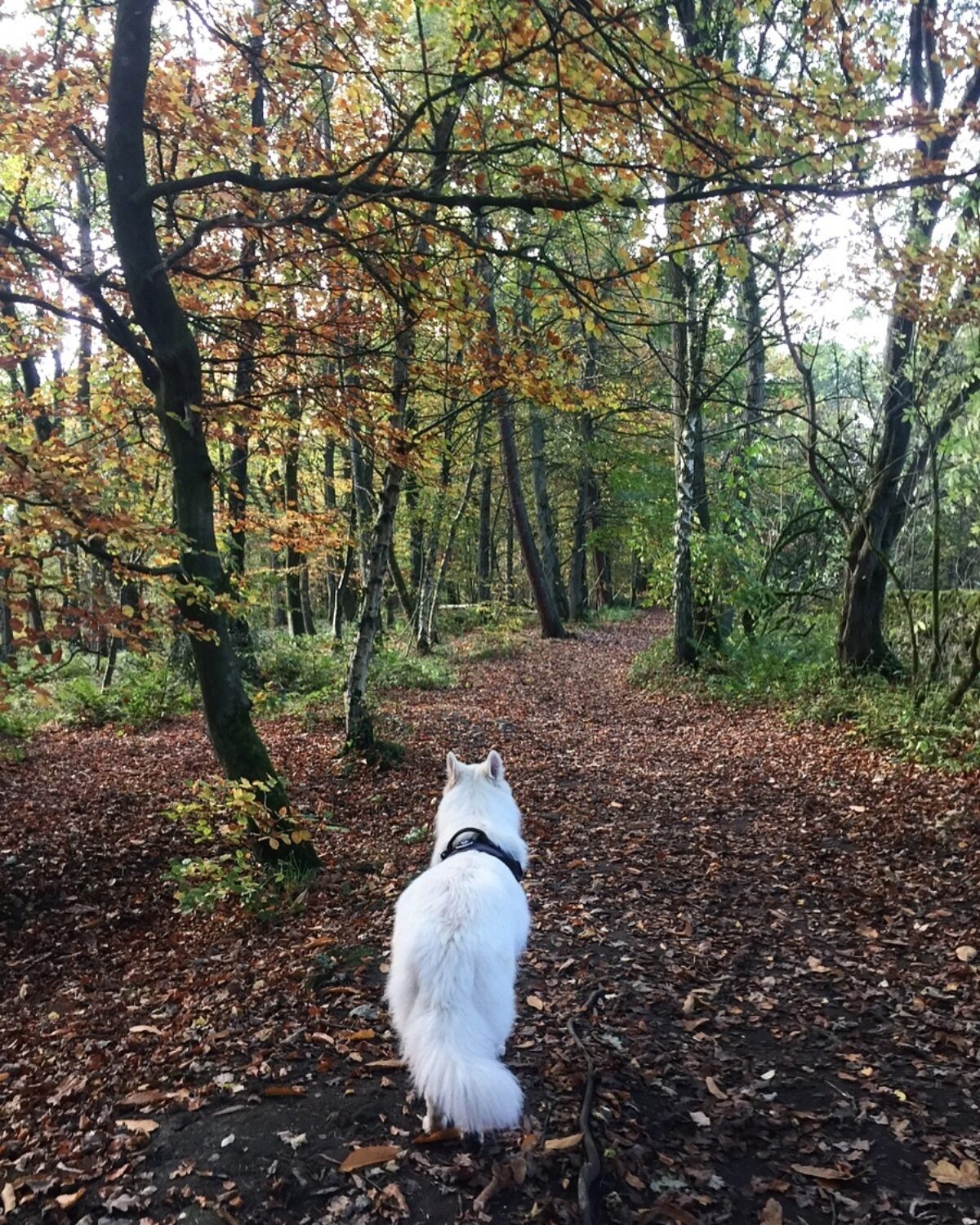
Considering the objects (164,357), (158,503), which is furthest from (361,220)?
(158,503)

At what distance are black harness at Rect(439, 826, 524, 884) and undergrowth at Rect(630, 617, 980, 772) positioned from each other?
6.50 meters

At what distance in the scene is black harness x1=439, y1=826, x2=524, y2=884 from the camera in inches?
172

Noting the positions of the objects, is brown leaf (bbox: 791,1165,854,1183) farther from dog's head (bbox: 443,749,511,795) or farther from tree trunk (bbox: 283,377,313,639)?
tree trunk (bbox: 283,377,313,639)

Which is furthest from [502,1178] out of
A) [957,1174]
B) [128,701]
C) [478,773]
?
[128,701]

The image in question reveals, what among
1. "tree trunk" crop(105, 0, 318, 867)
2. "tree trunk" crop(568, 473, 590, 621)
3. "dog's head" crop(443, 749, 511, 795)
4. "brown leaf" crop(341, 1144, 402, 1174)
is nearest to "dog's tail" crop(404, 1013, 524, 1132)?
"brown leaf" crop(341, 1144, 402, 1174)

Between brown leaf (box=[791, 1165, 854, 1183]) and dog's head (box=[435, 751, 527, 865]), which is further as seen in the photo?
dog's head (box=[435, 751, 527, 865])

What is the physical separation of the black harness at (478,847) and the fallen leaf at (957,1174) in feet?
7.66

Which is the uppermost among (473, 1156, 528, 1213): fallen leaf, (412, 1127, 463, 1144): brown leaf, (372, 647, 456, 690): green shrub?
(372, 647, 456, 690): green shrub

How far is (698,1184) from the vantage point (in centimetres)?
348

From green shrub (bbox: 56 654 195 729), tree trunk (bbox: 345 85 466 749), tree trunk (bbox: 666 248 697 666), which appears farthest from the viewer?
tree trunk (bbox: 666 248 697 666)

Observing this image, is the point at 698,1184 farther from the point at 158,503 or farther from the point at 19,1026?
the point at 158,503

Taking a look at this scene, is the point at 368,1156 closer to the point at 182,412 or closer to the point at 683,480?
the point at 182,412

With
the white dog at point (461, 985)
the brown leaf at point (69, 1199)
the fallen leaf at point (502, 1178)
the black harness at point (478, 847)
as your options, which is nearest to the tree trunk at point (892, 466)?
the black harness at point (478, 847)

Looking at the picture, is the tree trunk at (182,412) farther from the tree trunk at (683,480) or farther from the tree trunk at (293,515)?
the tree trunk at (683,480)
